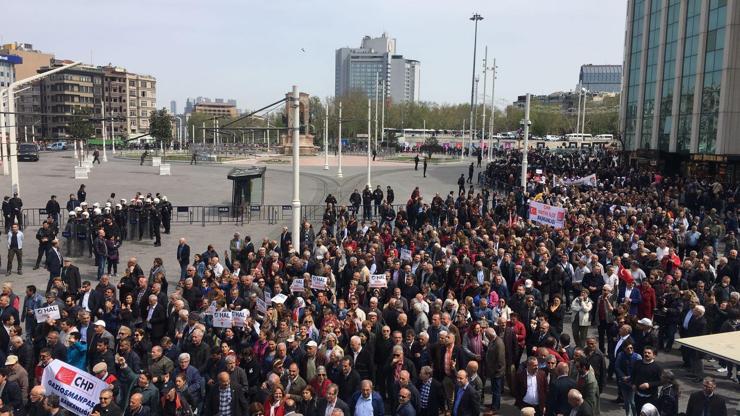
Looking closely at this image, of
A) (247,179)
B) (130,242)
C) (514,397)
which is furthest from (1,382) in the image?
(247,179)

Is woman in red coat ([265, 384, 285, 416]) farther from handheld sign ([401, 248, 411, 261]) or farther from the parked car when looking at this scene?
the parked car

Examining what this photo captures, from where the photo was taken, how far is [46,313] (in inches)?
420

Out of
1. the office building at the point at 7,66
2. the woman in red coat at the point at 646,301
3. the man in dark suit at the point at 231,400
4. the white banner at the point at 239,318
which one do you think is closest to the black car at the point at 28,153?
the white banner at the point at 239,318

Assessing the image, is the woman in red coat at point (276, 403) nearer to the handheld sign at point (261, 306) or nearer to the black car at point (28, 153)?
the handheld sign at point (261, 306)

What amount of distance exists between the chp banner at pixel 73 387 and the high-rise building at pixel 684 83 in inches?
1461

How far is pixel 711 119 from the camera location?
1508 inches

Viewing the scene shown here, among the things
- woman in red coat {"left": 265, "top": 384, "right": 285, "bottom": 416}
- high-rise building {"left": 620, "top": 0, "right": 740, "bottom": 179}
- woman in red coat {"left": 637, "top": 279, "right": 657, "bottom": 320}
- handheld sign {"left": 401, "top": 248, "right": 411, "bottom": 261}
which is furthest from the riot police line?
high-rise building {"left": 620, "top": 0, "right": 740, "bottom": 179}

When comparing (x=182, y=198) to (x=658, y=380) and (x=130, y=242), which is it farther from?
(x=658, y=380)

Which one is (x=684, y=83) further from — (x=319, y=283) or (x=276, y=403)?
(x=276, y=403)

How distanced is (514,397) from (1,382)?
7650mm

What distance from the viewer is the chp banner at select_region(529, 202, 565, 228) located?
1980 centimetres

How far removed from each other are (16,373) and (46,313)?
2.31 m

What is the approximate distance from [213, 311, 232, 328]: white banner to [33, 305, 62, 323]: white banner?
263 cm

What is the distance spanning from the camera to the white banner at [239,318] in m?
10.4
